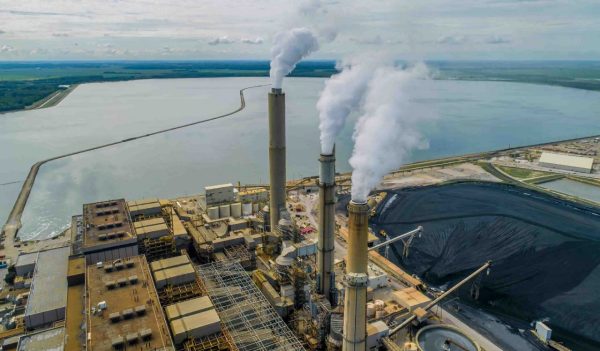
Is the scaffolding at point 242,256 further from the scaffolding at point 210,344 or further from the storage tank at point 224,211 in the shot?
the scaffolding at point 210,344

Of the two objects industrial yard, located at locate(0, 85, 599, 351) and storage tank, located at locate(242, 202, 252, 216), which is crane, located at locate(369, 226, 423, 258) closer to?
industrial yard, located at locate(0, 85, 599, 351)

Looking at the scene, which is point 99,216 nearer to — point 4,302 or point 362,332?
point 4,302

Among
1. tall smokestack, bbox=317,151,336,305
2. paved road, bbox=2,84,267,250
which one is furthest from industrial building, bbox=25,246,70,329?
tall smokestack, bbox=317,151,336,305

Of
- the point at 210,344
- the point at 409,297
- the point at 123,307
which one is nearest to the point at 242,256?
the point at 123,307

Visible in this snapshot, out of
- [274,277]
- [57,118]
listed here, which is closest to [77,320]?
[274,277]

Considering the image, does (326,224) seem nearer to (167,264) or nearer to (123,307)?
(167,264)
